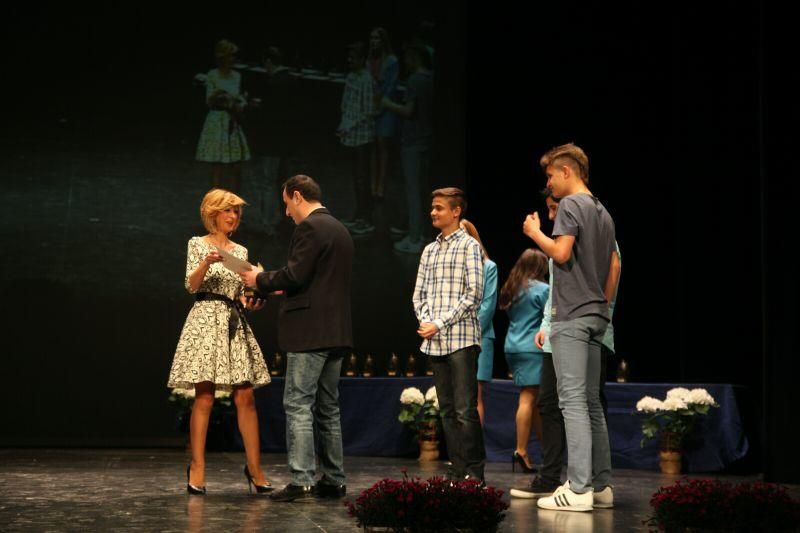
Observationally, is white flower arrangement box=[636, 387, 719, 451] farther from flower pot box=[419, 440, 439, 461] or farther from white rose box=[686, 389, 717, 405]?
flower pot box=[419, 440, 439, 461]

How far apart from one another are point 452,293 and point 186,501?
63.0 inches

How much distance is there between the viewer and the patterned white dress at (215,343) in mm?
4926

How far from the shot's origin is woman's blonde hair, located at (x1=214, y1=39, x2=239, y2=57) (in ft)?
31.7

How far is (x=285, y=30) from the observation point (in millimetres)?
9820

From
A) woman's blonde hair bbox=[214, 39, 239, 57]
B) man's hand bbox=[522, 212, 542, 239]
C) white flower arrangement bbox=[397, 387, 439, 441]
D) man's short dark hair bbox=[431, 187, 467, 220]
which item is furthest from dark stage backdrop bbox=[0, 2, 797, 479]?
man's hand bbox=[522, 212, 542, 239]

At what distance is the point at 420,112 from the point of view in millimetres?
9922

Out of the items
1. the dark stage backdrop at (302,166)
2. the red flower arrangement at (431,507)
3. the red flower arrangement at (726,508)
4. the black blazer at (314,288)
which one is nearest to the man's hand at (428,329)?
the black blazer at (314,288)

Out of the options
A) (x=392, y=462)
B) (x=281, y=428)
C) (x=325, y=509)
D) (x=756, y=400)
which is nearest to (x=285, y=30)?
(x=281, y=428)

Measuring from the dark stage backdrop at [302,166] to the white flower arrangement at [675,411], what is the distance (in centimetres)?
155

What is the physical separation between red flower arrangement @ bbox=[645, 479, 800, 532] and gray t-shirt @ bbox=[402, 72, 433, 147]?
670 centimetres

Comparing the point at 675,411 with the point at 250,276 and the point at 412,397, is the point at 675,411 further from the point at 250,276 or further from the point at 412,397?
the point at 250,276

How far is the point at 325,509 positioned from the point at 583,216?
5.57 feet

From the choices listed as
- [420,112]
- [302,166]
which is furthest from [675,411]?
[302,166]

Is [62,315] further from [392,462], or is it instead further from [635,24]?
→ [635,24]
